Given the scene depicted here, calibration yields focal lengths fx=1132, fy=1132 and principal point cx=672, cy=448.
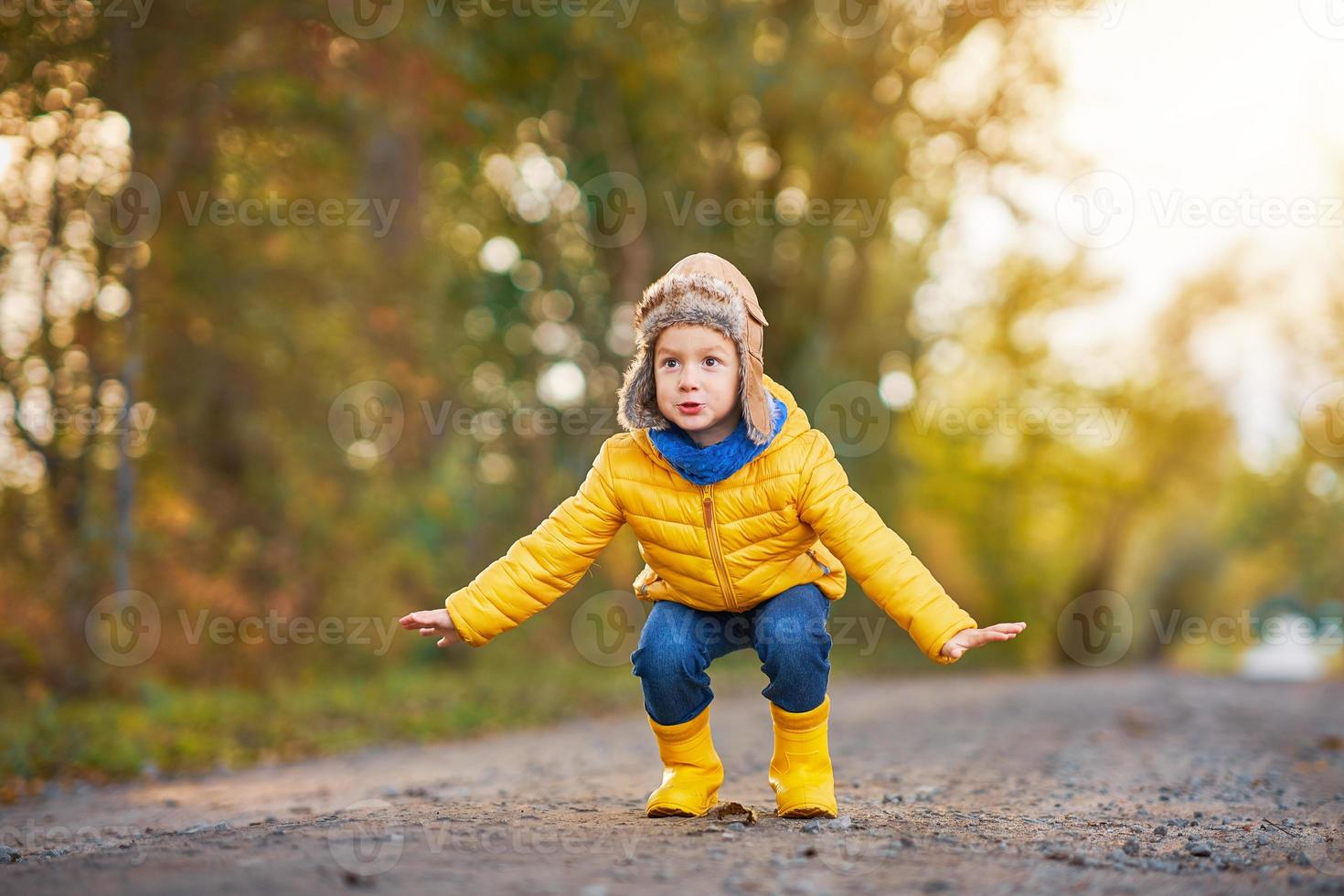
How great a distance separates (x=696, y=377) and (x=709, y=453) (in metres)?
0.24

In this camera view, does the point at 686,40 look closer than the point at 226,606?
No

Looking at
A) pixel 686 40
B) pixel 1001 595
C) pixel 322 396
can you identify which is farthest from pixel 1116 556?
pixel 322 396

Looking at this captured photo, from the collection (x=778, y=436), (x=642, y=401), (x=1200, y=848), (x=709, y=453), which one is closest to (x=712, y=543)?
(x=709, y=453)

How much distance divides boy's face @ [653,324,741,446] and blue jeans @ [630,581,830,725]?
0.61 meters

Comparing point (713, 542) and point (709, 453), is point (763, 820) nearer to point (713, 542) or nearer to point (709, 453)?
point (713, 542)

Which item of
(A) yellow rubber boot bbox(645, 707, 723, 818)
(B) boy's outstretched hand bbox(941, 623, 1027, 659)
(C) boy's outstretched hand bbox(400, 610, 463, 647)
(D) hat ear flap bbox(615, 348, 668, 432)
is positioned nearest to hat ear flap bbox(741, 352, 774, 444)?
(D) hat ear flap bbox(615, 348, 668, 432)

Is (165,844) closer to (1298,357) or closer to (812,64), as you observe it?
(812,64)

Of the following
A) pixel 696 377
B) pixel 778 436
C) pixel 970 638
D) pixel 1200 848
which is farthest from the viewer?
pixel 778 436

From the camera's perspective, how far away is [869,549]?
3.58 meters

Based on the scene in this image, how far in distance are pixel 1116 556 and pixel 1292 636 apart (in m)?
9.94

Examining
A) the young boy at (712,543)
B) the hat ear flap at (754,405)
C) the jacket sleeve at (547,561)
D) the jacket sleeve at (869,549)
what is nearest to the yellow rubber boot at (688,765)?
the young boy at (712,543)

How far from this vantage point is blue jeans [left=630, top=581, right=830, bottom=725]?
3.64 meters

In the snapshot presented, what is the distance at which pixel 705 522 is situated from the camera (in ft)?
11.8

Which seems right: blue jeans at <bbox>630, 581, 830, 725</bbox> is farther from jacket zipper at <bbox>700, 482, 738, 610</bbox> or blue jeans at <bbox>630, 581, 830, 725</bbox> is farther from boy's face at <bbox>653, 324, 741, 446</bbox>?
boy's face at <bbox>653, 324, 741, 446</bbox>
